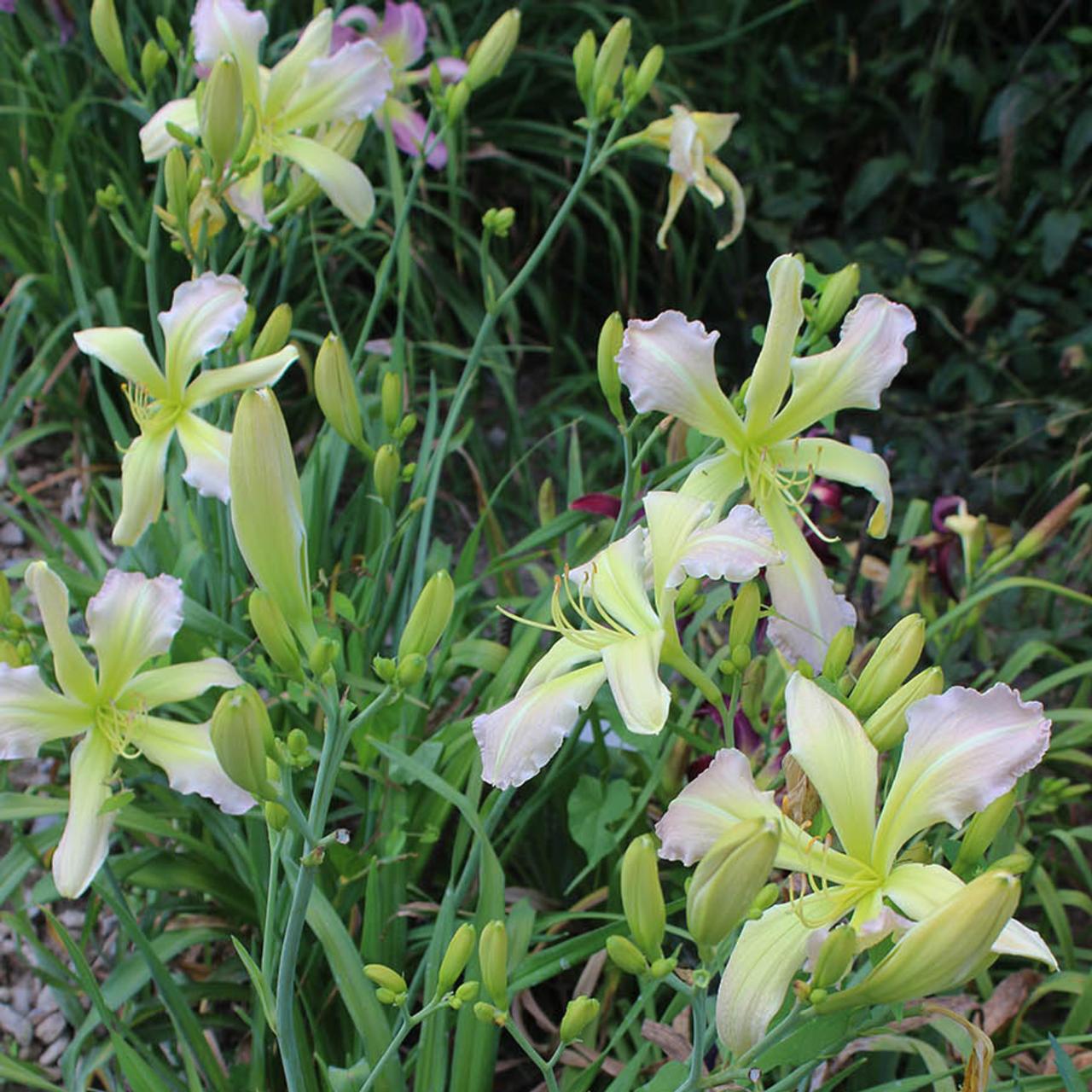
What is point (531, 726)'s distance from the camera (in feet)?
3.10

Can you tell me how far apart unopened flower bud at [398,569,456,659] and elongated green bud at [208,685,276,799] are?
16 centimetres

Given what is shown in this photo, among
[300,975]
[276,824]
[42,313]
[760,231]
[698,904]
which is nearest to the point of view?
[698,904]

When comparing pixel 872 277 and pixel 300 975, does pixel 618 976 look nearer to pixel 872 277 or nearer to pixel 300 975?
pixel 300 975

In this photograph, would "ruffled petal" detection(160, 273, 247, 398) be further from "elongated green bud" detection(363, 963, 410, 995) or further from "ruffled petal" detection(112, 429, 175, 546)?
"elongated green bud" detection(363, 963, 410, 995)

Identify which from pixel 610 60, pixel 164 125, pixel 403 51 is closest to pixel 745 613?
pixel 610 60

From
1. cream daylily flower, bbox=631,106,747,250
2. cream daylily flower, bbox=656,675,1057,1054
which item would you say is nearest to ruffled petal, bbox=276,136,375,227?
cream daylily flower, bbox=631,106,747,250

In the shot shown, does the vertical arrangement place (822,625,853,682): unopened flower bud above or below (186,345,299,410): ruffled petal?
below

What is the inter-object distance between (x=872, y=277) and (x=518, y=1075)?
220 centimetres

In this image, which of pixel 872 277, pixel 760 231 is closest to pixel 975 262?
pixel 872 277

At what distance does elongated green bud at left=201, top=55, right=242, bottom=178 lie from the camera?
1.34 m

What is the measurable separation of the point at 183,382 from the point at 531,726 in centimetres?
62

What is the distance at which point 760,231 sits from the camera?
9.85ft

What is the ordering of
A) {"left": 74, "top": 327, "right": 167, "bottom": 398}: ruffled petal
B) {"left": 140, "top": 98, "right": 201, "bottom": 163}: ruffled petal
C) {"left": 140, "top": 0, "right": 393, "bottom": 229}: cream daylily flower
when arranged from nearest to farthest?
{"left": 74, "top": 327, "right": 167, "bottom": 398}: ruffled petal < {"left": 140, "top": 0, "right": 393, "bottom": 229}: cream daylily flower < {"left": 140, "top": 98, "right": 201, "bottom": 163}: ruffled petal

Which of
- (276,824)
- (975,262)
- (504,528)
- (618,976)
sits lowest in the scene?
(504,528)
